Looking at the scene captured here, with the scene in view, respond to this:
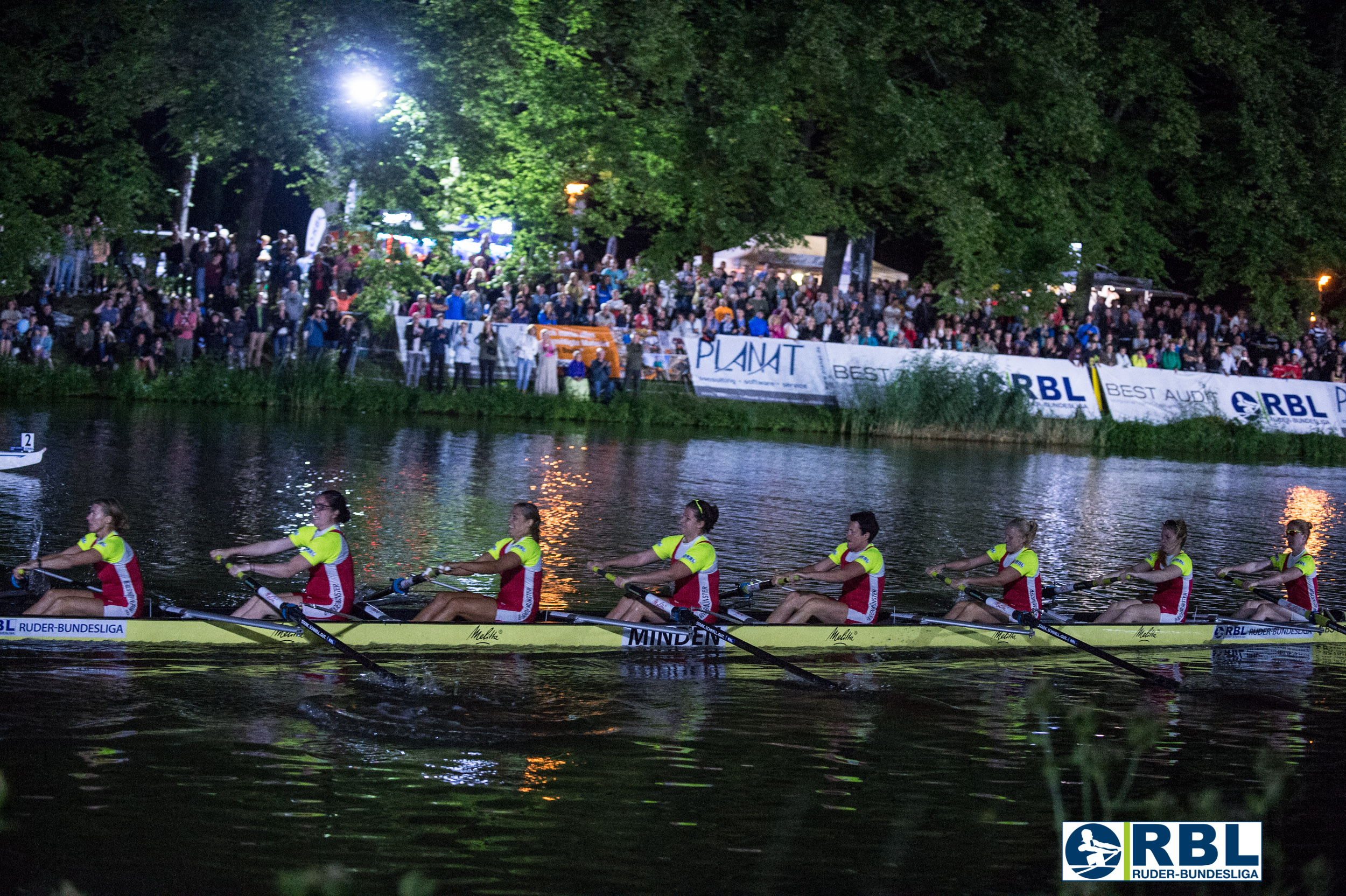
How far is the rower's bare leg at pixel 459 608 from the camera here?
1177cm

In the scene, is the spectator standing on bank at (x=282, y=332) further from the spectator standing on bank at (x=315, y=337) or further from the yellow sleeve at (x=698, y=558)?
the yellow sleeve at (x=698, y=558)

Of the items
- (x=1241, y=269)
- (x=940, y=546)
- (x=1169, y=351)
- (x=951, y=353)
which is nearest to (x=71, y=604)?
(x=940, y=546)

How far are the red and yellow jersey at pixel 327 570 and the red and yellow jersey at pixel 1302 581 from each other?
9.06 m

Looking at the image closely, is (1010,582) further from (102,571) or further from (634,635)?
(102,571)

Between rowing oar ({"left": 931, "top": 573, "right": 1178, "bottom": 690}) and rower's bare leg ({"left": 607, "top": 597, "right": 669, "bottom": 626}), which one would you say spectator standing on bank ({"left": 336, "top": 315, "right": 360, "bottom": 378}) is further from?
rowing oar ({"left": 931, "top": 573, "right": 1178, "bottom": 690})

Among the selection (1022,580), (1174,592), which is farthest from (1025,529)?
(1174,592)

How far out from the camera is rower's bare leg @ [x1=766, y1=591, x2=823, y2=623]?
12781mm

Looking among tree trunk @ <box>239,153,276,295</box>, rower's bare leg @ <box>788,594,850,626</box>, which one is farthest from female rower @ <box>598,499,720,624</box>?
tree trunk @ <box>239,153,276,295</box>

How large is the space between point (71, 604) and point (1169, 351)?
3043 cm

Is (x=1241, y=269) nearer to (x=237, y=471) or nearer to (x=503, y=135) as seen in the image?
(x=503, y=135)

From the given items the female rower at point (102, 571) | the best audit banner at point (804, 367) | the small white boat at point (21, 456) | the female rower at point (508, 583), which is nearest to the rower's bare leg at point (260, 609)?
the female rower at point (102, 571)

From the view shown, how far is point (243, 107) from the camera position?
28.8m

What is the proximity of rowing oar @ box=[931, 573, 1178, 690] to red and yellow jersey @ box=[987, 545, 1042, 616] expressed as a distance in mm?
104

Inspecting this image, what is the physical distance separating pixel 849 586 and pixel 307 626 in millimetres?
4629
